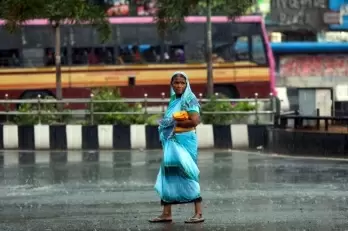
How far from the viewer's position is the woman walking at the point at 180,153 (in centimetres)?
999

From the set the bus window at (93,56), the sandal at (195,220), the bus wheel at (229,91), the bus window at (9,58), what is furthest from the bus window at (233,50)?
the sandal at (195,220)

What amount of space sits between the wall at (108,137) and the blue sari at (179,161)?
32.5ft

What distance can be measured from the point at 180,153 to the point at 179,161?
3.6 inches

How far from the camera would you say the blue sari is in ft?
32.8

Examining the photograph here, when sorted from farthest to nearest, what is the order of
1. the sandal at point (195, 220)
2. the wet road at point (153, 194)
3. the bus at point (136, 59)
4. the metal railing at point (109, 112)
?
1. the bus at point (136, 59)
2. the metal railing at point (109, 112)
3. the wet road at point (153, 194)
4. the sandal at point (195, 220)

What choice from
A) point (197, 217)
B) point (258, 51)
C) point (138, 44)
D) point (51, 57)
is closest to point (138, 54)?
point (138, 44)

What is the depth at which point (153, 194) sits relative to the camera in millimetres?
12516

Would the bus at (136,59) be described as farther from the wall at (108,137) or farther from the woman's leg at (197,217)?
the woman's leg at (197,217)

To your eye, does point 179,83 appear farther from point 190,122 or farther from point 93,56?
point 93,56

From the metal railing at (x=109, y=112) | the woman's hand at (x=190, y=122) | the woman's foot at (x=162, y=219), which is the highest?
the woman's hand at (x=190, y=122)

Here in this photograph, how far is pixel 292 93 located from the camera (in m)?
35.2

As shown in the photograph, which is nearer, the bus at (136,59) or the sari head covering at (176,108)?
the sari head covering at (176,108)

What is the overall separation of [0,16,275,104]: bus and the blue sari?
894 inches

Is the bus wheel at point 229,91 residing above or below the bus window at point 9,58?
below
